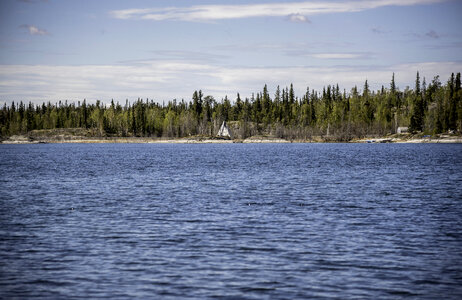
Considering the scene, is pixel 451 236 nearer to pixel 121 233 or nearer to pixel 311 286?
pixel 311 286

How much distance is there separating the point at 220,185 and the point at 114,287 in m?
31.9

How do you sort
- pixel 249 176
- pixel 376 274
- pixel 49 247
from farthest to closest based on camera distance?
pixel 249 176, pixel 49 247, pixel 376 274

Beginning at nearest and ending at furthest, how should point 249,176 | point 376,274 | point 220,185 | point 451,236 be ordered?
point 376,274 → point 451,236 → point 220,185 → point 249,176

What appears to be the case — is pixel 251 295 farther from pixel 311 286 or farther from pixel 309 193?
pixel 309 193

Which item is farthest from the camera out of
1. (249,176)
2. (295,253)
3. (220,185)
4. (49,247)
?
(249,176)

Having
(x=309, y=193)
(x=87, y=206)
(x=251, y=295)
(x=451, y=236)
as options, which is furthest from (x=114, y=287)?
→ (x=309, y=193)

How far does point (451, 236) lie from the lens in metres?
24.1

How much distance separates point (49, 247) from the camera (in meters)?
21.9

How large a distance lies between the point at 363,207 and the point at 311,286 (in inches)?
705

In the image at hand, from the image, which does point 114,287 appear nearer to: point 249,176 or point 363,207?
point 363,207

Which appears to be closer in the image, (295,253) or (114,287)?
(114,287)

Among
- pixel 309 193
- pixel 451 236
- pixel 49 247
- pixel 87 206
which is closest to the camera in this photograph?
pixel 49 247

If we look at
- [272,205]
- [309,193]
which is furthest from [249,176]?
[272,205]

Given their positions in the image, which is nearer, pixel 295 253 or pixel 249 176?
pixel 295 253
